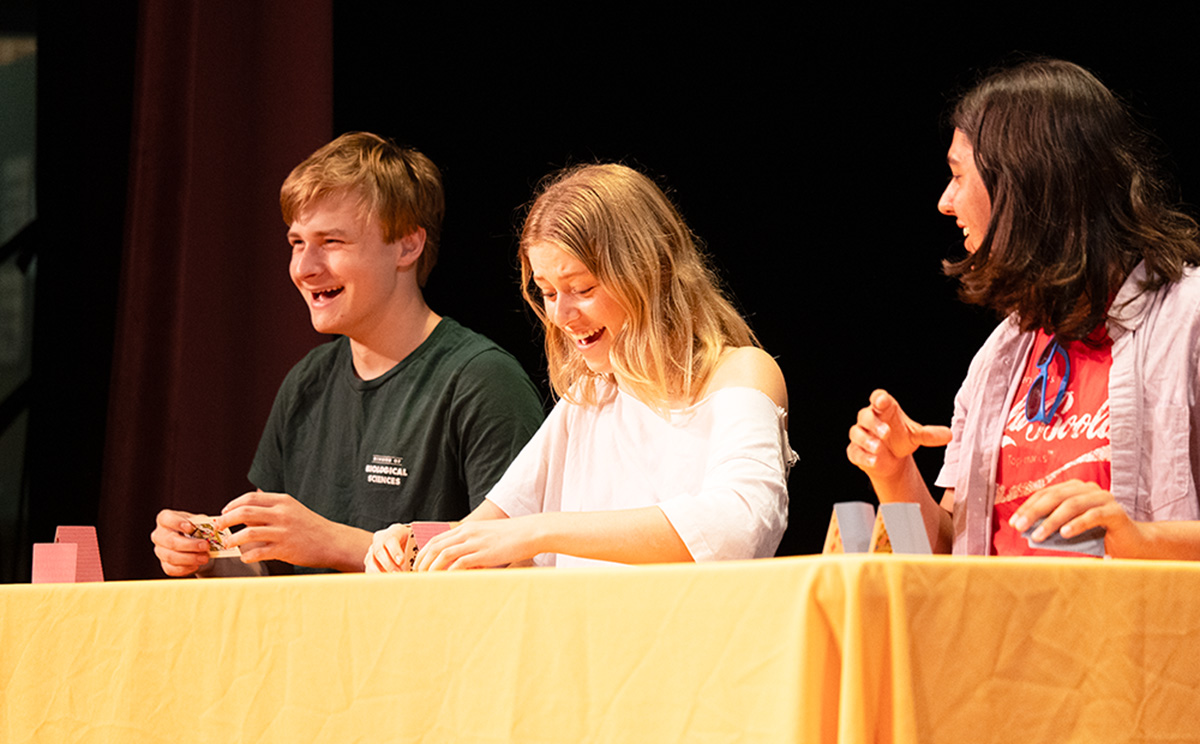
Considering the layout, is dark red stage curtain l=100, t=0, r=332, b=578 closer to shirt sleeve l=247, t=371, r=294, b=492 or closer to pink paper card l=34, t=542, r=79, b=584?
shirt sleeve l=247, t=371, r=294, b=492

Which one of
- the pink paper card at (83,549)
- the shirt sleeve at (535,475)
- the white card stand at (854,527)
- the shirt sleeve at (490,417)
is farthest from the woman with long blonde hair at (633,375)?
the white card stand at (854,527)

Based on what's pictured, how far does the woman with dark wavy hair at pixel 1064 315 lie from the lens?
4.75ft

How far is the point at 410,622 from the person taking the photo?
927 millimetres

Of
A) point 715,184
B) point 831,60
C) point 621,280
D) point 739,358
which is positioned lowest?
point 739,358

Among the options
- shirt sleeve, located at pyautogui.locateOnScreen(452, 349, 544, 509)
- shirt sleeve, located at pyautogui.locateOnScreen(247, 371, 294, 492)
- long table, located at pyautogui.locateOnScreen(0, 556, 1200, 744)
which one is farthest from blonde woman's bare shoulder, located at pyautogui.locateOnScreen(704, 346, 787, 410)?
shirt sleeve, located at pyautogui.locateOnScreen(247, 371, 294, 492)

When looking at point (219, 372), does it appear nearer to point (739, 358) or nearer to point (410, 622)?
point (739, 358)

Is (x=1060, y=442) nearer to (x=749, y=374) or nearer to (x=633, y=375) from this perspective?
(x=749, y=374)

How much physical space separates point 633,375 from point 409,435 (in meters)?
0.66

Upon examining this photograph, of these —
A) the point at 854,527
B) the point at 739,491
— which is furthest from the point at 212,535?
the point at 854,527

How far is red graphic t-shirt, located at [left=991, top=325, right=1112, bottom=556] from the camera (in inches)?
58.4

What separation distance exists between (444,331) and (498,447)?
38 centimetres

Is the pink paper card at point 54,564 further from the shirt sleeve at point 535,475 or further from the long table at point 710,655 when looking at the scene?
the shirt sleeve at point 535,475

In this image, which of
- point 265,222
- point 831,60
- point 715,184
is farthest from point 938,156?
point 265,222

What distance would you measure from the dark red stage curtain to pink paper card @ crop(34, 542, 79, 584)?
1731 mm
